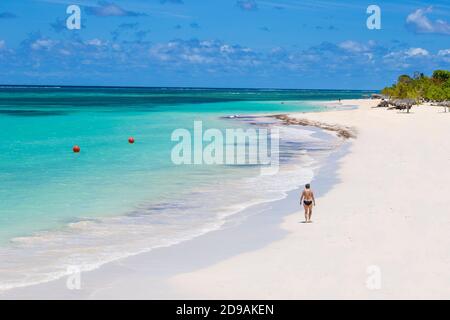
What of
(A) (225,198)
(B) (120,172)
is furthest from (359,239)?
(B) (120,172)

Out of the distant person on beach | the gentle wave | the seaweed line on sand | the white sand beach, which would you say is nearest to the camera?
the white sand beach

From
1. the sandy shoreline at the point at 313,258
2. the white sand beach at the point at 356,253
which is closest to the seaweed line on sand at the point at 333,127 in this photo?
the white sand beach at the point at 356,253

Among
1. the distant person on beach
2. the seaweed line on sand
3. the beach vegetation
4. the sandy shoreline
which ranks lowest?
the sandy shoreline

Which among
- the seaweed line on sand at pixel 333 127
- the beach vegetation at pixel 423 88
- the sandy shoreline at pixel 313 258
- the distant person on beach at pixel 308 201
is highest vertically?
the beach vegetation at pixel 423 88

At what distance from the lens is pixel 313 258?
1526cm

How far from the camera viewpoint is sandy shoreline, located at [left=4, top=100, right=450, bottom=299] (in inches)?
514

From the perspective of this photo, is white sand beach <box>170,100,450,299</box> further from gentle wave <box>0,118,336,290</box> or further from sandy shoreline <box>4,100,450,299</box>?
gentle wave <box>0,118,336,290</box>

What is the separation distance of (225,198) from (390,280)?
37.6 ft

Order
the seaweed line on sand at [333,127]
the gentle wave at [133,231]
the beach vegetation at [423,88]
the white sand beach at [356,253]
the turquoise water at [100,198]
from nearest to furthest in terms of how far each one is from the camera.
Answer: the white sand beach at [356,253] < the gentle wave at [133,231] < the turquoise water at [100,198] < the seaweed line on sand at [333,127] < the beach vegetation at [423,88]

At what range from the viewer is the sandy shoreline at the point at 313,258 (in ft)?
42.9

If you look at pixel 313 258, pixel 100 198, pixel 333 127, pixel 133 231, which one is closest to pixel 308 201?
pixel 313 258

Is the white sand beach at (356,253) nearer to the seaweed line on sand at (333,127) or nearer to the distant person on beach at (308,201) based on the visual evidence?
the distant person on beach at (308,201)

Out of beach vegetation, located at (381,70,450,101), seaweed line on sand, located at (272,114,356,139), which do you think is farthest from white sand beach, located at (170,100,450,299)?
beach vegetation, located at (381,70,450,101)
